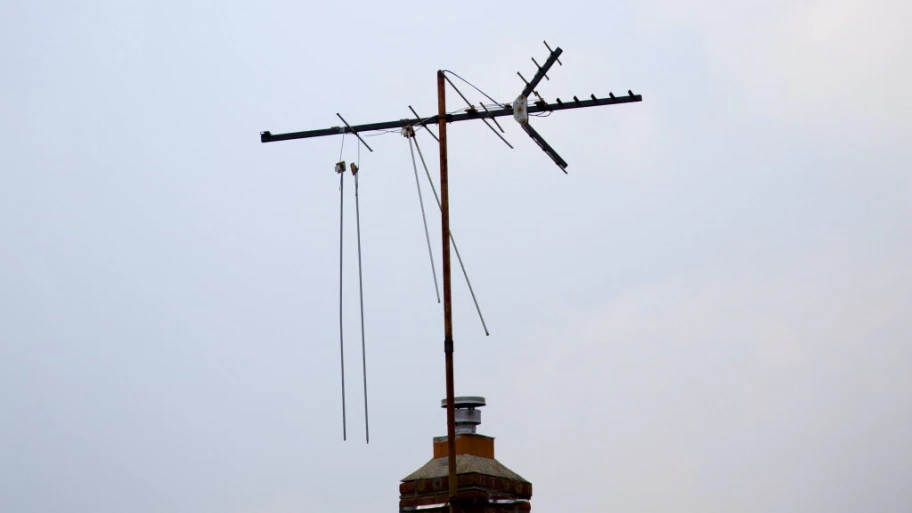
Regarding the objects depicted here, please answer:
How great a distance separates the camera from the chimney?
59.0 ft

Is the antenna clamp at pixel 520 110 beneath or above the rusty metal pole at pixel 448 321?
above

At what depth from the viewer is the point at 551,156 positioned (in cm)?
1705

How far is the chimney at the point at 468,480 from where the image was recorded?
1798 centimetres

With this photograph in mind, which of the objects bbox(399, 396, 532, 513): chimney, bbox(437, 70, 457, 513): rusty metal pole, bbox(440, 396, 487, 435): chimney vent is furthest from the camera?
bbox(440, 396, 487, 435): chimney vent

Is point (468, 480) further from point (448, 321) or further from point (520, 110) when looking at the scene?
point (520, 110)

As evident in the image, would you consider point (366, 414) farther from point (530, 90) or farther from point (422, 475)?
point (530, 90)

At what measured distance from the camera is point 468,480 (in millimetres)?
18016

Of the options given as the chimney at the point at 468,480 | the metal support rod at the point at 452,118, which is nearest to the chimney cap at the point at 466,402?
the chimney at the point at 468,480

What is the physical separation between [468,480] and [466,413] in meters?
1.30

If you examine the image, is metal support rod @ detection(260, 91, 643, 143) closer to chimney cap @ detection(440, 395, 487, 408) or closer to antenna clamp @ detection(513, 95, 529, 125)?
antenna clamp @ detection(513, 95, 529, 125)

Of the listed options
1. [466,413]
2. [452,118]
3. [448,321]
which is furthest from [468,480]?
[452,118]

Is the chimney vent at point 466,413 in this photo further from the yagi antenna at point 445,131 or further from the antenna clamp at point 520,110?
the antenna clamp at point 520,110

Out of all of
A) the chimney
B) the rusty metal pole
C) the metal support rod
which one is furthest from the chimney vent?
the metal support rod

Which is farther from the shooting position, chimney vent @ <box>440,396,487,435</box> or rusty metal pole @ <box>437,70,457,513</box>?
chimney vent @ <box>440,396,487,435</box>
